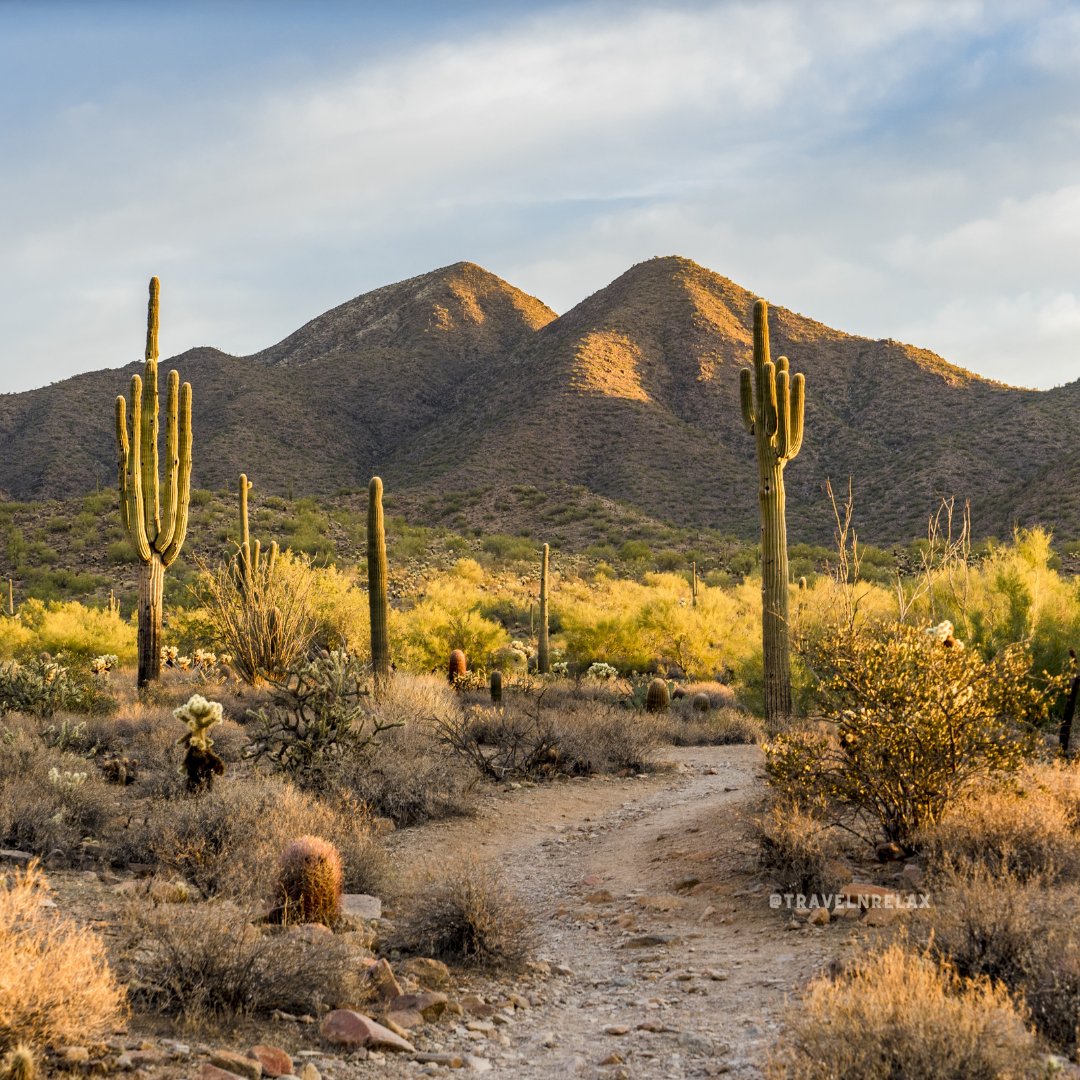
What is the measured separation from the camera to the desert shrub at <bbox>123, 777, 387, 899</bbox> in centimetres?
686

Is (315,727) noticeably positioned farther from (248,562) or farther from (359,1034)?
(248,562)

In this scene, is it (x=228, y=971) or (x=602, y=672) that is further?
(x=602, y=672)

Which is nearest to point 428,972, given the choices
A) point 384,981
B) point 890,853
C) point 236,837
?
point 384,981

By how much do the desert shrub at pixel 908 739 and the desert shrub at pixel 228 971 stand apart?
370 centimetres

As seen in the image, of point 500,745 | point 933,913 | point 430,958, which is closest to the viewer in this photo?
point 933,913

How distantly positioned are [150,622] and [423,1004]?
1188cm

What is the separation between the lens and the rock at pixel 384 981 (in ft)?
17.2

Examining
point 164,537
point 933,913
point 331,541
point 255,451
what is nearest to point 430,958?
point 933,913

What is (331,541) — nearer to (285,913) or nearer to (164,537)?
(164,537)

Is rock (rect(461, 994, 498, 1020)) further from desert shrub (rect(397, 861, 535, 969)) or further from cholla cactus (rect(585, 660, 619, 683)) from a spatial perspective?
cholla cactus (rect(585, 660, 619, 683))

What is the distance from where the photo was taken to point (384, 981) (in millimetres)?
5289

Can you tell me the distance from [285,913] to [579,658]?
1838 cm

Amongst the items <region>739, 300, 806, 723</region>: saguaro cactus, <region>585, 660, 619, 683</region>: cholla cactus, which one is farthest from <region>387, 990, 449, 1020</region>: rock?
<region>585, 660, 619, 683</region>: cholla cactus

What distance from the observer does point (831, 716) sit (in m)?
7.57
